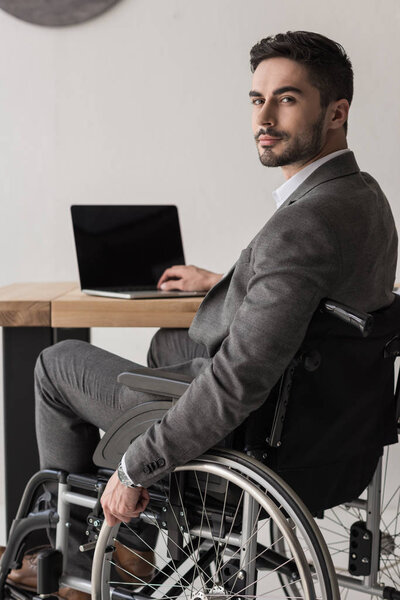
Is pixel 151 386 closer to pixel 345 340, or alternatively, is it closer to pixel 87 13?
pixel 345 340

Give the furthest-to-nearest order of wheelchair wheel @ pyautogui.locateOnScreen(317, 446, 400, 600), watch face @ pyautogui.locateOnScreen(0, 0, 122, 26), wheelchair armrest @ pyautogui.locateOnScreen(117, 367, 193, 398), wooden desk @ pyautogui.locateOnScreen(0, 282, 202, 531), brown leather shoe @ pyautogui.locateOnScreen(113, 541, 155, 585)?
watch face @ pyautogui.locateOnScreen(0, 0, 122, 26), wooden desk @ pyautogui.locateOnScreen(0, 282, 202, 531), brown leather shoe @ pyautogui.locateOnScreen(113, 541, 155, 585), wheelchair wheel @ pyautogui.locateOnScreen(317, 446, 400, 600), wheelchair armrest @ pyautogui.locateOnScreen(117, 367, 193, 398)

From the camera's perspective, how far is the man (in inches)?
47.7

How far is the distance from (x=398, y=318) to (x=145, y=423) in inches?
17.2

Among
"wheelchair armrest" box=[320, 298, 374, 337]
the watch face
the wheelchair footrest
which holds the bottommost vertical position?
the wheelchair footrest

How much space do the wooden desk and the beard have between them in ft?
1.56

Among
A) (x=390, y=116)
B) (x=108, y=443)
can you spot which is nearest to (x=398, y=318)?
(x=108, y=443)

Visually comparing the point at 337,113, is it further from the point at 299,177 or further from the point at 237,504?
the point at 237,504

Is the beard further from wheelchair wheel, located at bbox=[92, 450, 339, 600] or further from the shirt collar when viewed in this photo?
wheelchair wheel, located at bbox=[92, 450, 339, 600]

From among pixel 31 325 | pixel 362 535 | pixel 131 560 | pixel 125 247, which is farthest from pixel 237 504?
pixel 125 247

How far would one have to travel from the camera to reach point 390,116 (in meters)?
3.04

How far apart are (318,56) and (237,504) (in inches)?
29.8

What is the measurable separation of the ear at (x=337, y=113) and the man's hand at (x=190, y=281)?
62cm

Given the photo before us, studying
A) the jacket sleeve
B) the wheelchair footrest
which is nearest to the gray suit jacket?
the jacket sleeve

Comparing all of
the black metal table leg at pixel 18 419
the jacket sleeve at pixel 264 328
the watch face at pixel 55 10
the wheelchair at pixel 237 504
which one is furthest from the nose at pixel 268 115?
the watch face at pixel 55 10
